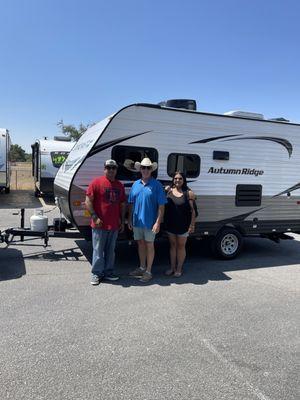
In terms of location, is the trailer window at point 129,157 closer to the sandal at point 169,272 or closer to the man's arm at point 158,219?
the man's arm at point 158,219

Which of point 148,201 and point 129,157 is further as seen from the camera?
point 129,157

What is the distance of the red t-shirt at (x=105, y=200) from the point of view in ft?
19.2

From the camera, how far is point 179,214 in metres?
6.29

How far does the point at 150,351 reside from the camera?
12.6 ft

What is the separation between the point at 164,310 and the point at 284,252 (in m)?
4.84

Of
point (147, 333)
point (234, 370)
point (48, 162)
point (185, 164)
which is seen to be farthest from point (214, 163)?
point (48, 162)

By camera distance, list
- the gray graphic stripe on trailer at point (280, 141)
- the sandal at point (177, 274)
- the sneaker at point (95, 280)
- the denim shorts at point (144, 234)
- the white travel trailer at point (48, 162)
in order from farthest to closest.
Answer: the white travel trailer at point (48, 162), the gray graphic stripe on trailer at point (280, 141), the sandal at point (177, 274), the denim shorts at point (144, 234), the sneaker at point (95, 280)

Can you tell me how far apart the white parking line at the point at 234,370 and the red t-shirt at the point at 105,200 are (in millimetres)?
2468

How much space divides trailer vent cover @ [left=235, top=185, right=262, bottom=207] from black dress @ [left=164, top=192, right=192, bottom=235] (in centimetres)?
169

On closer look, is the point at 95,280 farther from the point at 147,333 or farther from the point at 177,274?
the point at 147,333

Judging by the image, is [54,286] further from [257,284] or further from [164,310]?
[257,284]

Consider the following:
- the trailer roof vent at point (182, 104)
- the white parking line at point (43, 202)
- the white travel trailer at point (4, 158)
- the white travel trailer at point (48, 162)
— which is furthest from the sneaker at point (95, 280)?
the white travel trailer at point (4, 158)

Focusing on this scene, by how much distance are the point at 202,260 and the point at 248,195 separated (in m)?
1.61

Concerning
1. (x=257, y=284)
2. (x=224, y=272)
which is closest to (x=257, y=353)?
(x=257, y=284)
